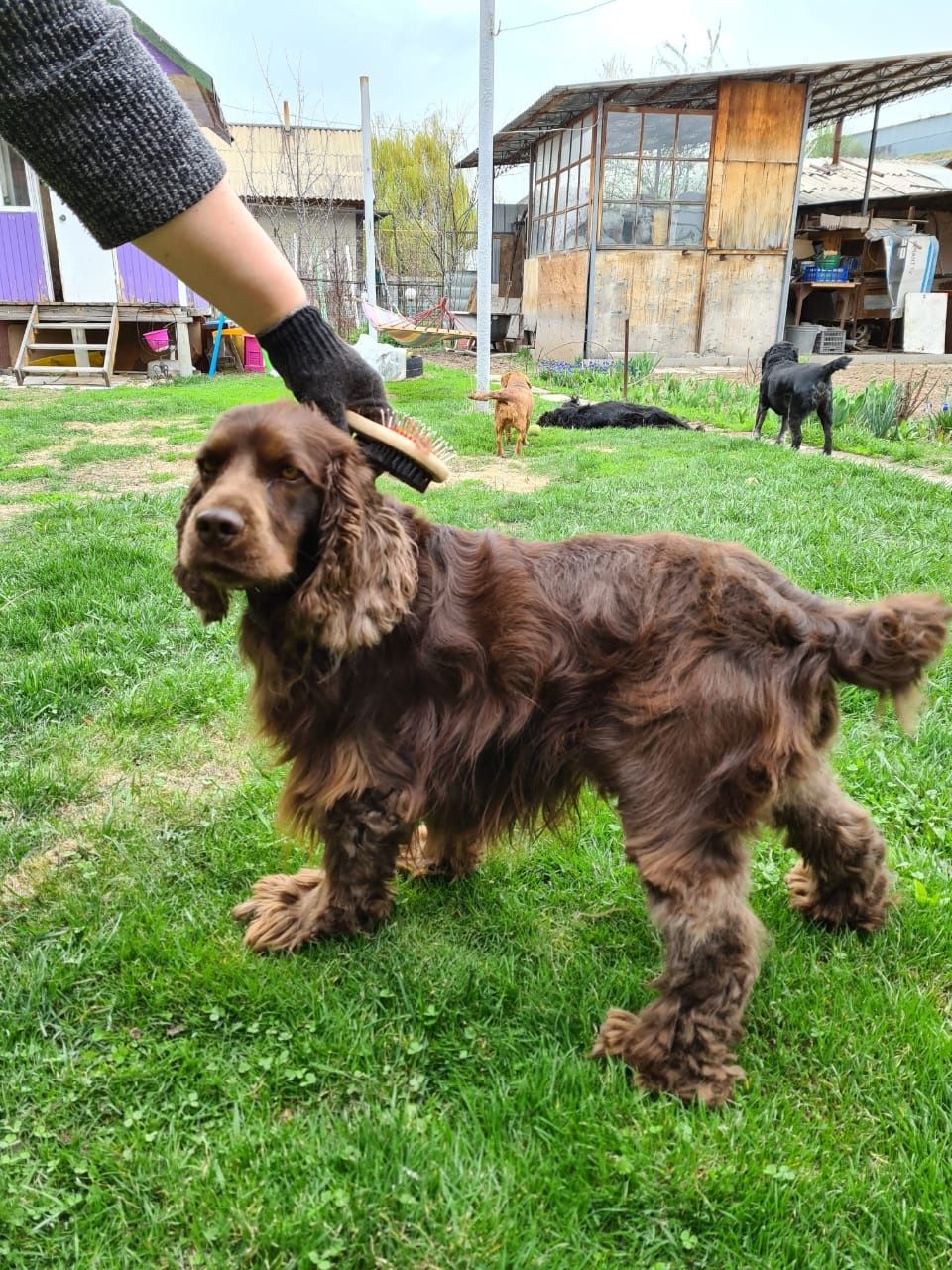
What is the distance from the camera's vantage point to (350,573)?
2074 mm

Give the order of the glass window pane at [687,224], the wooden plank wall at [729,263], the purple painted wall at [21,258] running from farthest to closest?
the glass window pane at [687,224]
the wooden plank wall at [729,263]
the purple painted wall at [21,258]

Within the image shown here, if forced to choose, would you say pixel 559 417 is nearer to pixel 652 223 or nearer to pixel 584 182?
pixel 652 223

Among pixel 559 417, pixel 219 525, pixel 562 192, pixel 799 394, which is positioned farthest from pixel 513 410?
pixel 562 192

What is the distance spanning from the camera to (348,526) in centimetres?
208

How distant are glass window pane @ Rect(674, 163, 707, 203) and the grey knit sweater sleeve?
1929cm

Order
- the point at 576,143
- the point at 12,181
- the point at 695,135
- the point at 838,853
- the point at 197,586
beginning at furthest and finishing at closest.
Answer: the point at 576,143 → the point at 695,135 → the point at 12,181 → the point at 838,853 → the point at 197,586

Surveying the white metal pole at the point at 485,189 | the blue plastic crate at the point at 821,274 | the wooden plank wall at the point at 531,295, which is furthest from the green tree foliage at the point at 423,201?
the white metal pole at the point at 485,189

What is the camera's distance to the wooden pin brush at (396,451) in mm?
2283

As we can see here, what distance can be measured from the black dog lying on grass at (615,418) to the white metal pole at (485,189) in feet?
3.99

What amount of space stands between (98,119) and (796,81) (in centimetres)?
2058

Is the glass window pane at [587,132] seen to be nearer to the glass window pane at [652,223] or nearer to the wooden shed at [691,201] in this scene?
the wooden shed at [691,201]

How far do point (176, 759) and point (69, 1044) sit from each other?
4.36 ft

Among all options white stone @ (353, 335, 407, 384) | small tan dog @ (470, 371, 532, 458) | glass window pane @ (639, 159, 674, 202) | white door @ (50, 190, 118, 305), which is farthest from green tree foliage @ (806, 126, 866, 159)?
small tan dog @ (470, 371, 532, 458)

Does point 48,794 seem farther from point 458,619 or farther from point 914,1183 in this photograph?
point 914,1183
